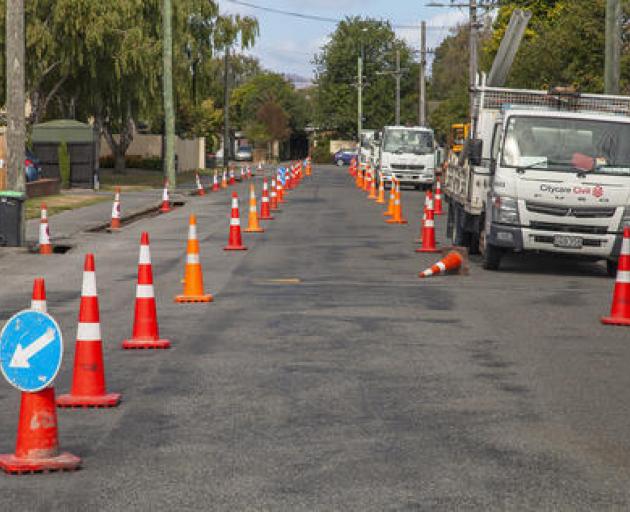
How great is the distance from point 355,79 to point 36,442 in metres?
135

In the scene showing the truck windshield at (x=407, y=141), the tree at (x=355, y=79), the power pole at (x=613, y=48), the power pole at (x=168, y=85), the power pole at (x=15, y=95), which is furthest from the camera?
the tree at (x=355, y=79)

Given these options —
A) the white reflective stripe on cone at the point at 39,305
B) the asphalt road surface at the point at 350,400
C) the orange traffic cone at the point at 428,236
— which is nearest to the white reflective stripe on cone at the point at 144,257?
the asphalt road surface at the point at 350,400

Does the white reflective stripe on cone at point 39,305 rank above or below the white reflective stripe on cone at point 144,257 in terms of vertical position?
above

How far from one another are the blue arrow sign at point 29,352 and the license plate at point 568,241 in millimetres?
12467

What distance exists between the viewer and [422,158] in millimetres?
51656

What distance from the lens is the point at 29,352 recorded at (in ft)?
23.6

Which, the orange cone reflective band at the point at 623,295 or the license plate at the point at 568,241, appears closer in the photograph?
the orange cone reflective band at the point at 623,295

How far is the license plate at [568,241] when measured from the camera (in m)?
18.8

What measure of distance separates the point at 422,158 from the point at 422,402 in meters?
42.7

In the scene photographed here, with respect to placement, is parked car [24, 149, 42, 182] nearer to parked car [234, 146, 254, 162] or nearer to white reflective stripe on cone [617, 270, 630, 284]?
white reflective stripe on cone [617, 270, 630, 284]

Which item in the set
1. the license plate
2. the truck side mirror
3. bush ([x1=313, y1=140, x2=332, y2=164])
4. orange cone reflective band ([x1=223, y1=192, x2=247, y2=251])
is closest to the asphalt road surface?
the license plate

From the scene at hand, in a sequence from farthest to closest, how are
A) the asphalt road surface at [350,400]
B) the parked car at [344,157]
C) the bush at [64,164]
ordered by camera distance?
1. the parked car at [344,157]
2. the bush at [64,164]
3. the asphalt road surface at [350,400]

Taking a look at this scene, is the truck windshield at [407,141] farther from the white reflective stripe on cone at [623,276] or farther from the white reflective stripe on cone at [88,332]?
the white reflective stripe on cone at [88,332]

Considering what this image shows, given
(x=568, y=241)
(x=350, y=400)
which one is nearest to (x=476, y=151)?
(x=568, y=241)
